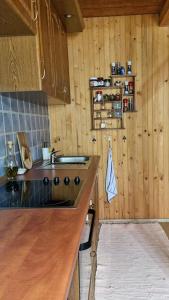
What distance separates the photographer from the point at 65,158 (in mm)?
2852

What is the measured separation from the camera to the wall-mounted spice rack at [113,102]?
3033 mm

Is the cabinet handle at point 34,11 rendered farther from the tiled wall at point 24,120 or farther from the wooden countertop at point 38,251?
the wooden countertop at point 38,251

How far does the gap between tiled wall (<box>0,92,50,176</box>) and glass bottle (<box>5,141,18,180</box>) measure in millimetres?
32

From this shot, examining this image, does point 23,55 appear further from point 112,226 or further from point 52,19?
point 112,226

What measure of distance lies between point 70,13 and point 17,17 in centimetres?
128

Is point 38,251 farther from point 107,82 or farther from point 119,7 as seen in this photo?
point 119,7

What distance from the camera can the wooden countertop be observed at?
557 mm

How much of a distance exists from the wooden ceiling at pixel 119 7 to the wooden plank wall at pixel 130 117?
0.24 ft

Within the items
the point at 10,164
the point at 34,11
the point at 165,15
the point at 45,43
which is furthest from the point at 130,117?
the point at 34,11

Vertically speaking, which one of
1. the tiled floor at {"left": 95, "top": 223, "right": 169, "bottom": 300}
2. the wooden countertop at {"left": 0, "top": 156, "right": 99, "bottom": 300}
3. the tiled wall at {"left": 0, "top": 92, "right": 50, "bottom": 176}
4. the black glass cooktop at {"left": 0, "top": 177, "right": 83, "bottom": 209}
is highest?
the tiled wall at {"left": 0, "top": 92, "right": 50, "bottom": 176}

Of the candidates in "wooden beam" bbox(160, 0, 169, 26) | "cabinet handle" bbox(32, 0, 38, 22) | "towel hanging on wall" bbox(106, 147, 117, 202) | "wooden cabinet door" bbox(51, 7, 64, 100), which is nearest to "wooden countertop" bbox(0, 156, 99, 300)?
"cabinet handle" bbox(32, 0, 38, 22)

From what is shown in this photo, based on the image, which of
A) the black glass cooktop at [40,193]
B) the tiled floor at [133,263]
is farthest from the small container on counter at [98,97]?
the black glass cooktop at [40,193]

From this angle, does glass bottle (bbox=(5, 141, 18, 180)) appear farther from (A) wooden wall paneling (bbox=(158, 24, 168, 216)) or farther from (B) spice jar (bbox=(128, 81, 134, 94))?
(A) wooden wall paneling (bbox=(158, 24, 168, 216))

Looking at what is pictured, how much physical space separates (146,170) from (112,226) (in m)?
0.80
